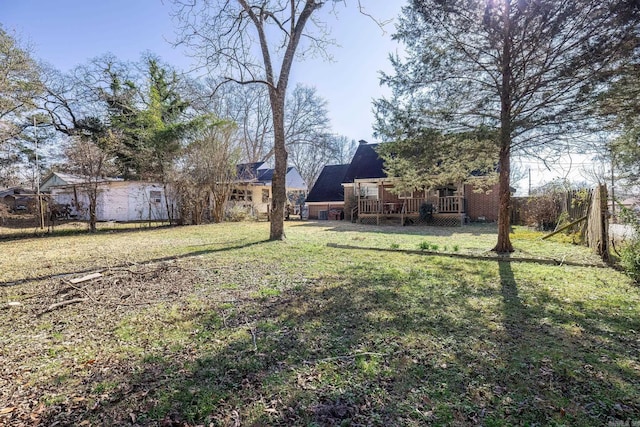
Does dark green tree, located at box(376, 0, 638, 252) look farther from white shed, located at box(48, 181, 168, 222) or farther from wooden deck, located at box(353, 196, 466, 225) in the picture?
white shed, located at box(48, 181, 168, 222)

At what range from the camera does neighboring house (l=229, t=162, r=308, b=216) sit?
74.7ft

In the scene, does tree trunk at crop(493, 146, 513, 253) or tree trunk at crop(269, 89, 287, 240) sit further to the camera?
tree trunk at crop(269, 89, 287, 240)

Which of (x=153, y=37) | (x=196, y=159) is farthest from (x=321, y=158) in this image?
(x=153, y=37)

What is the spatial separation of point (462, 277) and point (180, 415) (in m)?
4.96

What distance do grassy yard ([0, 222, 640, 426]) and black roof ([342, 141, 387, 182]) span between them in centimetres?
1519

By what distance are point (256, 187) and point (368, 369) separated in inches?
1037

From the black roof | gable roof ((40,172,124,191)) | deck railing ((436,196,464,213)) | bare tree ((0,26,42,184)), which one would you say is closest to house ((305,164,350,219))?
the black roof

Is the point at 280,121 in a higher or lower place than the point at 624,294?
higher

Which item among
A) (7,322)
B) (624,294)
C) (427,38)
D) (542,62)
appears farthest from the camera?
(427,38)

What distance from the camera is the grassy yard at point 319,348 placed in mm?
2150

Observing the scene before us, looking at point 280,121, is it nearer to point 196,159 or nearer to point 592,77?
point 592,77

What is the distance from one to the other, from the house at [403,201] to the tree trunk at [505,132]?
24.2 ft

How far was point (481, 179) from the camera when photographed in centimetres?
1089

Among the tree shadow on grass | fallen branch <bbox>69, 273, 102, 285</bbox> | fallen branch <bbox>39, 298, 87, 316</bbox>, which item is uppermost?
fallen branch <bbox>69, 273, 102, 285</bbox>
